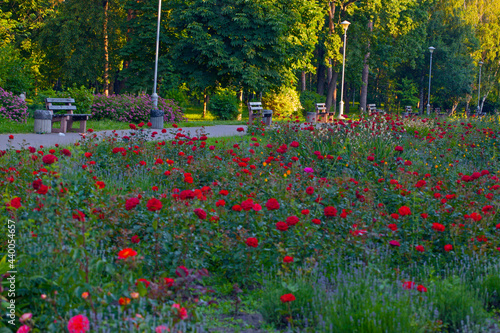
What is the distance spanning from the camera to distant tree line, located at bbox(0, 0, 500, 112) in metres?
26.0

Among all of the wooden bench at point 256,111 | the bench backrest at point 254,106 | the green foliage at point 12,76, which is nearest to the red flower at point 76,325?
the wooden bench at point 256,111

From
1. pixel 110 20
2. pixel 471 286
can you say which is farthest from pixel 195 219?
pixel 110 20

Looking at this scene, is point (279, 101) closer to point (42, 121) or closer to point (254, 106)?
point (254, 106)

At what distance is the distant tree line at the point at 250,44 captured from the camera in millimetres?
26047

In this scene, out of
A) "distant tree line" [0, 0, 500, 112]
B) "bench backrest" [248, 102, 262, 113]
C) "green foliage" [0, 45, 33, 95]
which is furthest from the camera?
"distant tree line" [0, 0, 500, 112]

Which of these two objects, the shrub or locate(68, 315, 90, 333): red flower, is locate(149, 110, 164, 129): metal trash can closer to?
the shrub

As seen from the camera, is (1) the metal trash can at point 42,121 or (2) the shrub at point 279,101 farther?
(2) the shrub at point 279,101

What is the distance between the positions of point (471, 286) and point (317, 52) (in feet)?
129

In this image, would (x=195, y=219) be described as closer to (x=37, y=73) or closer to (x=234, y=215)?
(x=234, y=215)

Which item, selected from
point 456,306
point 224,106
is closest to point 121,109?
point 224,106

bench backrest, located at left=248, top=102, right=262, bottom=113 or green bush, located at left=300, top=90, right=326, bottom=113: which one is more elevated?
green bush, located at left=300, top=90, right=326, bottom=113

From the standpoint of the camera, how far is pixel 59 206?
3.93 meters

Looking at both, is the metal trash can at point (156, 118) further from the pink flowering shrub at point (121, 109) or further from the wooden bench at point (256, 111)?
the wooden bench at point (256, 111)

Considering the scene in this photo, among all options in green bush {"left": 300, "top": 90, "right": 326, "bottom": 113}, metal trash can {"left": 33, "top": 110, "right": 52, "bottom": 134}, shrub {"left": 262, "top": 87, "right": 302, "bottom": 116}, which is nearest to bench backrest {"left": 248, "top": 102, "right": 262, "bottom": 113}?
shrub {"left": 262, "top": 87, "right": 302, "bottom": 116}
